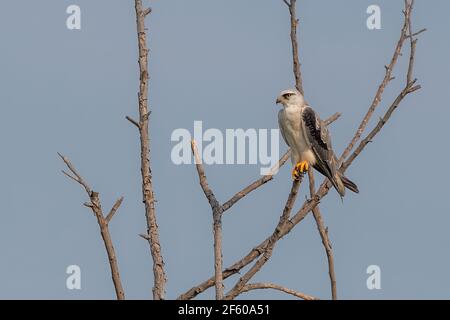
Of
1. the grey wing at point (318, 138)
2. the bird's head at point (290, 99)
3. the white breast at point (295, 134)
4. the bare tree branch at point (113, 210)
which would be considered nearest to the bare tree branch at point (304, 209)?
the bare tree branch at point (113, 210)

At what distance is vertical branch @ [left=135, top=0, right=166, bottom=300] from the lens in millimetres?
9594

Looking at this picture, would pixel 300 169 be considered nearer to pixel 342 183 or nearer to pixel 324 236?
pixel 342 183

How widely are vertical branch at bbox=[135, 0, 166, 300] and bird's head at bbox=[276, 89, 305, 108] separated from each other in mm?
4315

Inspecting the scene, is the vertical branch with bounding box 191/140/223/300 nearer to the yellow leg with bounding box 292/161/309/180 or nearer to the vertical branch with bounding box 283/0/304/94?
the vertical branch with bounding box 283/0/304/94

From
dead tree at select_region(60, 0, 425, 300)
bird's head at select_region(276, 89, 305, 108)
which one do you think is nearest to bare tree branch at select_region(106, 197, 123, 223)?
dead tree at select_region(60, 0, 425, 300)

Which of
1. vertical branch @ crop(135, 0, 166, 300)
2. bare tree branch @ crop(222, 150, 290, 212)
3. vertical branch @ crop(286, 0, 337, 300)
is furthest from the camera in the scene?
vertical branch @ crop(286, 0, 337, 300)

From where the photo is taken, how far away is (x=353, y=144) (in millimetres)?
10922

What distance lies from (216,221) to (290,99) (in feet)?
14.9

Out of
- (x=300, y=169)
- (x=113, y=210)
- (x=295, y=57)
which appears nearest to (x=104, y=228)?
(x=113, y=210)

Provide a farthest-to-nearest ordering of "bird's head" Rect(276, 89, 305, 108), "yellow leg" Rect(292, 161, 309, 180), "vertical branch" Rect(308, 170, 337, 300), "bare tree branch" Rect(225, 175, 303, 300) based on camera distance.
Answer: "bird's head" Rect(276, 89, 305, 108) < "yellow leg" Rect(292, 161, 309, 180) < "vertical branch" Rect(308, 170, 337, 300) < "bare tree branch" Rect(225, 175, 303, 300)
